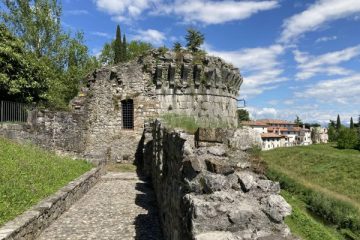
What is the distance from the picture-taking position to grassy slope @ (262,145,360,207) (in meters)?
27.4

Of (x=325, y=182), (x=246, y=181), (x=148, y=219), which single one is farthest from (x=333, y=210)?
(x=246, y=181)

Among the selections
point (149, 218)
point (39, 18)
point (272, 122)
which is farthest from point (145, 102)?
point (272, 122)

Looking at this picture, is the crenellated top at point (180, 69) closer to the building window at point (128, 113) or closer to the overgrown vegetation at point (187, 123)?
the building window at point (128, 113)

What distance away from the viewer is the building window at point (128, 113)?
1877 cm

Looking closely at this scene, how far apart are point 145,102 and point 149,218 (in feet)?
33.9

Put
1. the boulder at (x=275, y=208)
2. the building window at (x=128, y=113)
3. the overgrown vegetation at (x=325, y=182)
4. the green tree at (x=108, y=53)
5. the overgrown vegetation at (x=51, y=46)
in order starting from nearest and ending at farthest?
the boulder at (x=275, y=208)
the overgrown vegetation at (x=325, y=182)
the building window at (x=128, y=113)
the overgrown vegetation at (x=51, y=46)
the green tree at (x=108, y=53)

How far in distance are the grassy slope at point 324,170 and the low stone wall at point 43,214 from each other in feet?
64.4

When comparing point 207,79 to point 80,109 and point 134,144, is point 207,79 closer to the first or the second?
point 134,144

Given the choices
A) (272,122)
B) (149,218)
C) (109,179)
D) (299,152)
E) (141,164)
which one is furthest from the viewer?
(272,122)

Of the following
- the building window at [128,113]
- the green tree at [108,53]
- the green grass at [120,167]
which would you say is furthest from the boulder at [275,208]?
the green tree at [108,53]

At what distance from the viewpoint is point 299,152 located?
43656 mm

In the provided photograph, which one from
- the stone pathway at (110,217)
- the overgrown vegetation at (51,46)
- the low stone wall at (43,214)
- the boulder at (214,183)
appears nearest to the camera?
the boulder at (214,183)

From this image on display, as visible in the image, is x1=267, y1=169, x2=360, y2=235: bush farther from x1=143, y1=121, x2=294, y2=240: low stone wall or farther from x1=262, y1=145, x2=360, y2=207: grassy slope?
x1=143, y1=121, x2=294, y2=240: low stone wall

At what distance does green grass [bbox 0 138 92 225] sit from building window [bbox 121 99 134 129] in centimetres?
512
